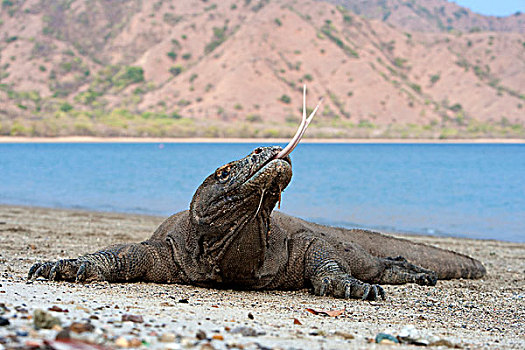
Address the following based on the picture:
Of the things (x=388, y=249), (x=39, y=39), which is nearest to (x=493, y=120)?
(x=39, y=39)

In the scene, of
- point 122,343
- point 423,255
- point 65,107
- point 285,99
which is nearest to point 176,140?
point 285,99

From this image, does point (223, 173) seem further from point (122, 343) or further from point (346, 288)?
point (122, 343)

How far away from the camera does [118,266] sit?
4605 mm

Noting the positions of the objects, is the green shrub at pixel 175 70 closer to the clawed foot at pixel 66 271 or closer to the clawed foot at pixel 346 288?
the clawed foot at pixel 66 271

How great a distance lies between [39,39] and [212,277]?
103m

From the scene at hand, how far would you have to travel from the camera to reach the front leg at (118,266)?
14.3 feet

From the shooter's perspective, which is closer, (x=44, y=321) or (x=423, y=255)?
(x=44, y=321)

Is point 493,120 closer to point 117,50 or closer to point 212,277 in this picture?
point 117,50

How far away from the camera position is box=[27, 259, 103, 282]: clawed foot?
4.30 m

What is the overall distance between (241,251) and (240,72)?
75845 millimetres

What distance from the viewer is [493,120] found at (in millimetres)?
81875

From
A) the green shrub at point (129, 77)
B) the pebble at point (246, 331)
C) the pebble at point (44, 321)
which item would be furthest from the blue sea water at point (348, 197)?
the green shrub at point (129, 77)

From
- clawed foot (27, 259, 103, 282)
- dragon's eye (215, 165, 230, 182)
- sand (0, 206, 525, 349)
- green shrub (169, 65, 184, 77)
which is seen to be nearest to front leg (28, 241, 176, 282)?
clawed foot (27, 259, 103, 282)

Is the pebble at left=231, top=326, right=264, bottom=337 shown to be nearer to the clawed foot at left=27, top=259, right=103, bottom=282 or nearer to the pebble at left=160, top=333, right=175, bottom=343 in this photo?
the pebble at left=160, top=333, right=175, bottom=343
